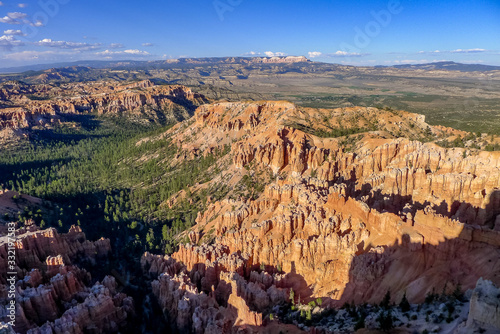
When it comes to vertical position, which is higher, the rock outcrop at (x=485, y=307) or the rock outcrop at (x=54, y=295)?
the rock outcrop at (x=485, y=307)

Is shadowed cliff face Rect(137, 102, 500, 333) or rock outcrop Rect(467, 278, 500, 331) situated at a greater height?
rock outcrop Rect(467, 278, 500, 331)

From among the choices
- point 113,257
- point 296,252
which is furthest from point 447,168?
point 113,257

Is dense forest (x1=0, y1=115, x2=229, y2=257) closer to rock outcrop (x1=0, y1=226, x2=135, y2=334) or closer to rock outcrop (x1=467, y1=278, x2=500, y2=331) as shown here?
rock outcrop (x1=0, y1=226, x2=135, y2=334)

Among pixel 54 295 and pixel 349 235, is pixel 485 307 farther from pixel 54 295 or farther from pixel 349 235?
pixel 54 295

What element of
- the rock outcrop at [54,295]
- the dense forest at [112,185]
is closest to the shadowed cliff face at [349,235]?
the rock outcrop at [54,295]

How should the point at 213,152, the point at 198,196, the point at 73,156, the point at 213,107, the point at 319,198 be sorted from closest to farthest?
the point at 319,198 → the point at 198,196 → the point at 213,152 → the point at 213,107 → the point at 73,156

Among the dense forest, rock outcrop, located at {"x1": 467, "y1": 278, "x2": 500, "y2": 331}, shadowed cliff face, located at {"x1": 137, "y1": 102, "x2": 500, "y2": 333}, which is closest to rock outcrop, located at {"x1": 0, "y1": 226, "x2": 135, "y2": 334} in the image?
shadowed cliff face, located at {"x1": 137, "y1": 102, "x2": 500, "y2": 333}

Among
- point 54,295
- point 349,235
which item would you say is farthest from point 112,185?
point 349,235

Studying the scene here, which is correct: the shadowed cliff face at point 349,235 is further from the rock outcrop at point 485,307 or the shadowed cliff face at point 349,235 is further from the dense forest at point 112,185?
the dense forest at point 112,185

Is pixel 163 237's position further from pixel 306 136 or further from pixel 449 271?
pixel 449 271
